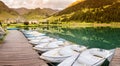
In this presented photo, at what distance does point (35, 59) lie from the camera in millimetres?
17875

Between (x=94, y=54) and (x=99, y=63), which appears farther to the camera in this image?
(x=94, y=54)

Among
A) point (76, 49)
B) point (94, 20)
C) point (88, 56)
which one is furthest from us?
point (94, 20)

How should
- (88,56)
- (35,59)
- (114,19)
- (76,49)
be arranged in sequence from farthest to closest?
1. (114,19)
2. (76,49)
3. (35,59)
4. (88,56)

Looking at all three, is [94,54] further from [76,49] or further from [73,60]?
[76,49]

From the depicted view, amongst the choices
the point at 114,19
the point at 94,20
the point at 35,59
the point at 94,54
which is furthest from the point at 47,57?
the point at 94,20

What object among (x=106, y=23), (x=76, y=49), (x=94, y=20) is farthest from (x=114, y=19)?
(x=76, y=49)

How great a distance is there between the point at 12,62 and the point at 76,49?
5245 mm

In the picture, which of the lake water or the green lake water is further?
the lake water

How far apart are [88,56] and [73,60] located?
1.44m

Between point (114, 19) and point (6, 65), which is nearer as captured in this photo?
point (6, 65)

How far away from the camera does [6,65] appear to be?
1591 centimetres

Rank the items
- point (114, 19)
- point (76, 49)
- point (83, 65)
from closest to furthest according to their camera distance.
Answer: point (83, 65)
point (76, 49)
point (114, 19)

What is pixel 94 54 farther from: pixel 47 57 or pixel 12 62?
pixel 12 62

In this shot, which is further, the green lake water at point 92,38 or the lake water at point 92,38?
the lake water at point 92,38
